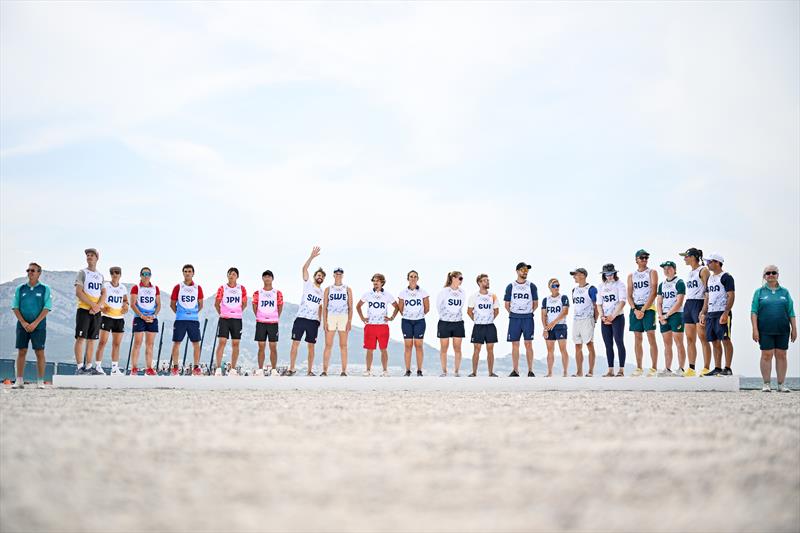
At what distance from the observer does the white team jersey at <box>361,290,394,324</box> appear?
12098 millimetres

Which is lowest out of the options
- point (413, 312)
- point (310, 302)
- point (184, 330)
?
point (184, 330)

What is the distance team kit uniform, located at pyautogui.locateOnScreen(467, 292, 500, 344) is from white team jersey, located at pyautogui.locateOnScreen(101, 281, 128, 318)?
611 centimetres

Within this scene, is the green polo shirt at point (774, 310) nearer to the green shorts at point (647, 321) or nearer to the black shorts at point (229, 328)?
the green shorts at point (647, 321)

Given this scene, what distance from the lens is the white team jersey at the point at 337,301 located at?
1193cm

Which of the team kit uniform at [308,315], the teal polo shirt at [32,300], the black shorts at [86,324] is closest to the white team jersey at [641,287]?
the team kit uniform at [308,315]

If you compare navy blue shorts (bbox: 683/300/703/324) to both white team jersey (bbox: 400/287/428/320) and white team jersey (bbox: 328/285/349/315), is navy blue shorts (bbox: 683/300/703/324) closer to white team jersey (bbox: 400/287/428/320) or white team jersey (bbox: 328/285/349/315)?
white team jersey (bbox: 400/287/428/320)

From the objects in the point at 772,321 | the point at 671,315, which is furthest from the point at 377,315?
the point at 772,321

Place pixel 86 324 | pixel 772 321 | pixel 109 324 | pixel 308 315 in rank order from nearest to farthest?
pixel 772 321
pixel 86 324
pixel 109 324
pixel 308 315

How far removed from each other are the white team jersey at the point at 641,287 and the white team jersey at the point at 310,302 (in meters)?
5.46

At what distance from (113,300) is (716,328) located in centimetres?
1003

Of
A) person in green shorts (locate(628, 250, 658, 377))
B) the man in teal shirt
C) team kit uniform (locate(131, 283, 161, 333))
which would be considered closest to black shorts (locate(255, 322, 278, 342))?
team kit uniform (locate(131, 283, 161, 333))

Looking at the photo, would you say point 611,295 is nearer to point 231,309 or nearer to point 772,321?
point 772,321

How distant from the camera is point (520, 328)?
12.1 metres

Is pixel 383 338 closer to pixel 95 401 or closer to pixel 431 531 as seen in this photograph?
pixel 95 401
